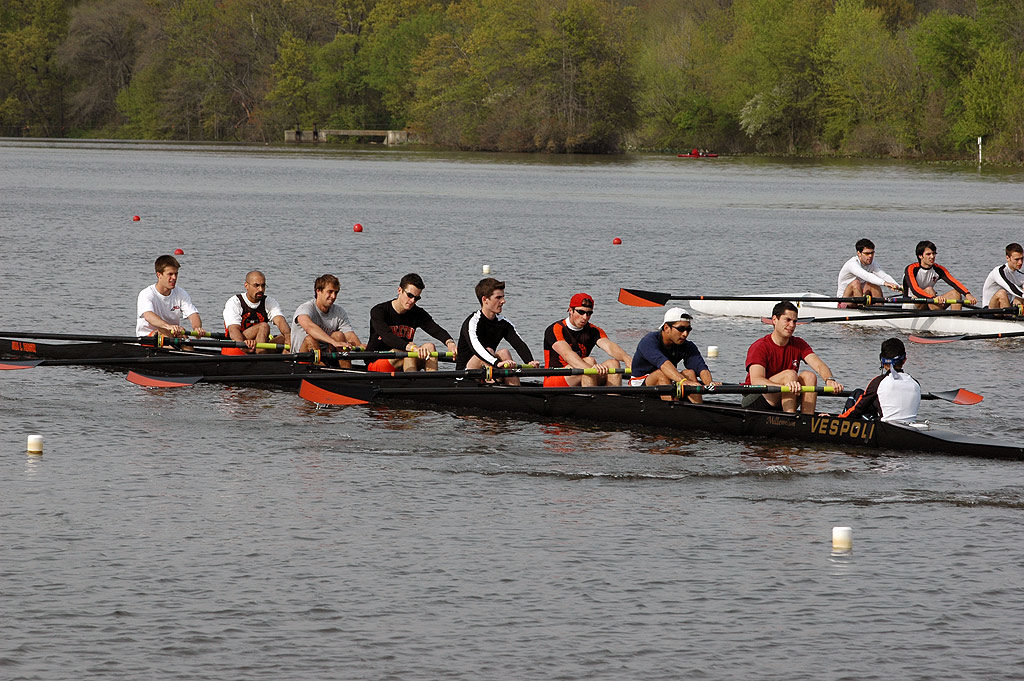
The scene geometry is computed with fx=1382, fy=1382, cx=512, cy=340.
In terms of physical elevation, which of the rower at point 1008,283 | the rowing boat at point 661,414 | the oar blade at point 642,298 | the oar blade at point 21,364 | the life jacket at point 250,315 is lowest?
the rowing boat at point 661,414

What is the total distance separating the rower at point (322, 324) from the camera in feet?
51.1

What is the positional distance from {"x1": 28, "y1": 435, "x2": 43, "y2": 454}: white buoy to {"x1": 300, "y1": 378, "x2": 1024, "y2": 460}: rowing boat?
109 inches

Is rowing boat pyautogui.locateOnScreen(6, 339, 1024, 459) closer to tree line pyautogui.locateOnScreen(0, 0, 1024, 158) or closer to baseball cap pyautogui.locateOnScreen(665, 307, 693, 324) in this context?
baseball cap pyautogui.locateOnScreen(665, 307, 693, 324)

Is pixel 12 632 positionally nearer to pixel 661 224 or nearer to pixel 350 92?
pixel 661 224

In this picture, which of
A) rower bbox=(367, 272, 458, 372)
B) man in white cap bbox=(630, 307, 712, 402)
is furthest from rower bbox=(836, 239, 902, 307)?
rower bbox=(367, 272, 458, 372)

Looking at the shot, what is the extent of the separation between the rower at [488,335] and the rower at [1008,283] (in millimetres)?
8588

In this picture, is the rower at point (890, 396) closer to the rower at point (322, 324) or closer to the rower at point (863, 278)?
the rower at point (322, 324)

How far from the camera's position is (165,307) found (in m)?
16.6

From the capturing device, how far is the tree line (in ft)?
308

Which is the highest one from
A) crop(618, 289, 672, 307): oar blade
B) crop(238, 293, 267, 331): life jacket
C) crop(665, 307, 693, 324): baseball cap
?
crop(618, 289, 672, 307): oar blade

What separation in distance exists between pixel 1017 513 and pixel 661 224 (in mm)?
32737

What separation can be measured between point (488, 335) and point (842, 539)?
5492mm

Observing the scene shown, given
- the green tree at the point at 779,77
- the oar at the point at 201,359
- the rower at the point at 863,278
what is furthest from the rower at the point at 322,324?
the green tree at the point at 779,77

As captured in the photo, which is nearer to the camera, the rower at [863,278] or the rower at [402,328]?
the rower at [402,328]
